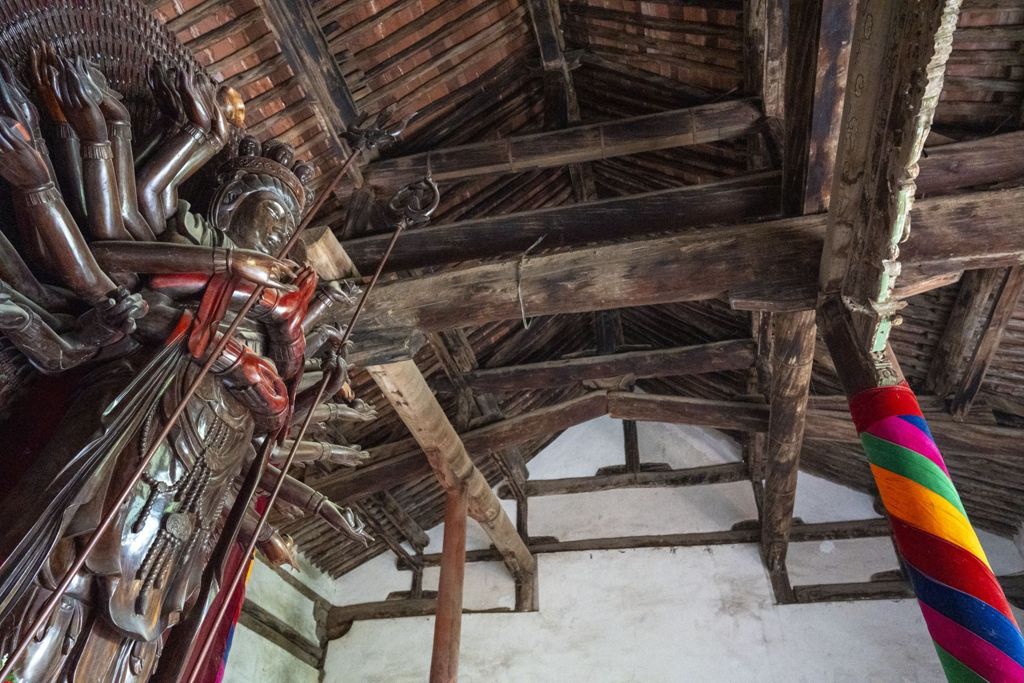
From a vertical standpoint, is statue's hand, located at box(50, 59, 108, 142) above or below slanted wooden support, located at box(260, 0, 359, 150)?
below

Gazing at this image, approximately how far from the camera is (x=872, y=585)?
21.7ft

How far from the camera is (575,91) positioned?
4910 millimetres

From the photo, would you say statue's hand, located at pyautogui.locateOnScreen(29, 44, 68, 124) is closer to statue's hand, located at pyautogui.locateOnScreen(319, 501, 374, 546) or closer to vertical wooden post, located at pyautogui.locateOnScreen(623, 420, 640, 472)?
statue's hand, located at pyautogui.locateOnScreen(319, 501, 374, 546)

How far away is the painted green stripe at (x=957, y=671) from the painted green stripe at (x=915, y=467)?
47cm

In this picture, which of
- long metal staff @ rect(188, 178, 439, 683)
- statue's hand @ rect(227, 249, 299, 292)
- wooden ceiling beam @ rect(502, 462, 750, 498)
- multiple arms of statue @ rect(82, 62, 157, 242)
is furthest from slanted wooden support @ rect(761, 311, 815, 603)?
multiple arms of statue @ rect(82, 62, 157, 242)

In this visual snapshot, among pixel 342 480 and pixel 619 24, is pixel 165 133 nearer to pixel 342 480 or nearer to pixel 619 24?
pixel 619 24

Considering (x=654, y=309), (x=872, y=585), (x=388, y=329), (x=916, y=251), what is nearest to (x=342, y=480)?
(x=388, y=329)

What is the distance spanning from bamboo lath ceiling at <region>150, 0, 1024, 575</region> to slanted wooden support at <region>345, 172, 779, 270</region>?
1.16 ft

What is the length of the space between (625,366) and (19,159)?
4.77 meters

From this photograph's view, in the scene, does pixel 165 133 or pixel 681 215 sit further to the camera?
pixel 681 215

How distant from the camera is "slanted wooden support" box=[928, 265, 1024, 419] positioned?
399 centimetres

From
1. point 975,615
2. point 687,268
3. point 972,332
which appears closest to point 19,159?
point 687,268

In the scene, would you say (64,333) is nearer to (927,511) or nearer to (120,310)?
(120,310)

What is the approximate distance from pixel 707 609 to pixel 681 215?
15.2 ft
